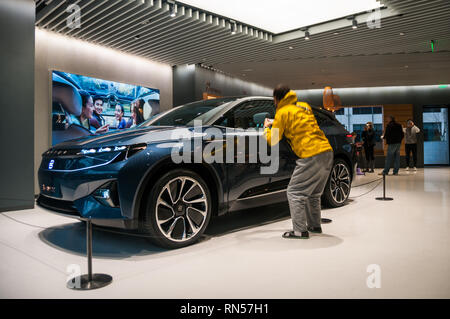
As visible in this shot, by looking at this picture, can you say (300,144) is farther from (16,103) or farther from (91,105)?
(91,105)

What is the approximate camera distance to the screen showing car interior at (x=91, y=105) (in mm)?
7242

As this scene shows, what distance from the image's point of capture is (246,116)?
3.89m

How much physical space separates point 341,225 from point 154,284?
95.4 inches

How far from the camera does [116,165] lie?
9.18ft

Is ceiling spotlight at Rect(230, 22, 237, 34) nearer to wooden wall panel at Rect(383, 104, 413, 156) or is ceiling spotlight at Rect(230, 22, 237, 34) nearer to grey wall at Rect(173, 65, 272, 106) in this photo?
grey wall at Rect(173, 65, 272, 106)

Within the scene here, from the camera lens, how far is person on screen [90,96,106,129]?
311 inches

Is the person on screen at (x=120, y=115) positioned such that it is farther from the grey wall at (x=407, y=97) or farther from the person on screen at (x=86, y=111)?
the grey wall at (x=407, y=97)

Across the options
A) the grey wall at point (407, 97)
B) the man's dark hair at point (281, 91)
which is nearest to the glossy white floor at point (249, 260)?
the man's dark hair at point (281, 91)

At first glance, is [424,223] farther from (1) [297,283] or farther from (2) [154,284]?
(2) [154,284]

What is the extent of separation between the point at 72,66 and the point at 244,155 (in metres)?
5.60

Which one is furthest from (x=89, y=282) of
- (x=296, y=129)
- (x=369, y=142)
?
(x=369, y=142)

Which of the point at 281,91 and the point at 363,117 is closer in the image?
the point at 281,91

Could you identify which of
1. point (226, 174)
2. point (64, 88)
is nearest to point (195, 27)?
point (64, 88)

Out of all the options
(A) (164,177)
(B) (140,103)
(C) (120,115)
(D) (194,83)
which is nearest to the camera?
(A) (164,177)
